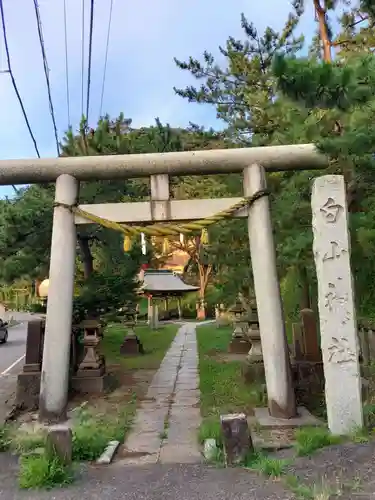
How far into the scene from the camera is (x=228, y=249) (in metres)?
12.8

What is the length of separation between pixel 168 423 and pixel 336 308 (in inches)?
110

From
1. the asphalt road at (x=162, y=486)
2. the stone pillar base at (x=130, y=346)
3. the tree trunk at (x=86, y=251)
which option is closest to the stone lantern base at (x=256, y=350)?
the asphalt road at (x=162, y=486)

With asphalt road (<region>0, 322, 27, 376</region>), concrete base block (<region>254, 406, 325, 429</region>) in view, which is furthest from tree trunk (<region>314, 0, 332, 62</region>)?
asphalt road (<region>0, 322, 27, 376</region>)

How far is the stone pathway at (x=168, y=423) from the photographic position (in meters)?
5.19

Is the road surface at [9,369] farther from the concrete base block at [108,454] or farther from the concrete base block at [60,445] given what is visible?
the concrete base block at [60,445]

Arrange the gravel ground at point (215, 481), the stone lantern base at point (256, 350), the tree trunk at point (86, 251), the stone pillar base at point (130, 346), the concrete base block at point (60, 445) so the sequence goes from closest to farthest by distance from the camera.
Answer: the gravel ground at point (215, 481), the concrete base block at point (60, 445), the stone lantern base at point (256, 350), the tree trunk at point (86, 251), the stone pillar base at point (130, 346)

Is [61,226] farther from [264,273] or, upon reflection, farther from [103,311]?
[103,311]

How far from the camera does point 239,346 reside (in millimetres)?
14633

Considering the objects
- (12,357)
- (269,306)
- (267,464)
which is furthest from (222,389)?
(12,357)

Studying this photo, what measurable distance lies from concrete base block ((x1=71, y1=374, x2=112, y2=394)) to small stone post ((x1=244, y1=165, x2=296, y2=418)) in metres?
3.51

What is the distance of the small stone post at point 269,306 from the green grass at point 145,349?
6147 millimetres

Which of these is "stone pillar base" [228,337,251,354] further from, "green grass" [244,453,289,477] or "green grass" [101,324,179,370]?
"green grass" [244,453,289,477]

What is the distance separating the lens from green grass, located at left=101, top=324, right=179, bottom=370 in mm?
13141

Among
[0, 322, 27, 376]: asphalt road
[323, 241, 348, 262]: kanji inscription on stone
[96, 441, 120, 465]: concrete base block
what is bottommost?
[96, 441, 120, 465]: concrete base block
